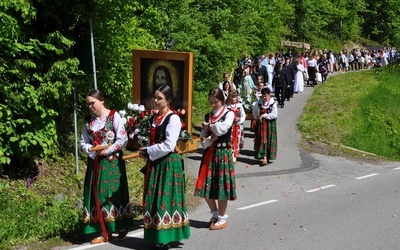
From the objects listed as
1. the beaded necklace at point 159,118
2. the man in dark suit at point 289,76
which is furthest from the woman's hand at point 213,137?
the man in dark suit at point 289,76

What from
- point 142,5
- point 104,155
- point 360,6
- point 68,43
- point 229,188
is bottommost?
point 229,188

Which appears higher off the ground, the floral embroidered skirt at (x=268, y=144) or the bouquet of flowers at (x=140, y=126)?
the bouquet of flowers at (x=140, y=126)

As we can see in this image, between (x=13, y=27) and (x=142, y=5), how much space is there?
4604 mm

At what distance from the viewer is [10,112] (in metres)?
10.8

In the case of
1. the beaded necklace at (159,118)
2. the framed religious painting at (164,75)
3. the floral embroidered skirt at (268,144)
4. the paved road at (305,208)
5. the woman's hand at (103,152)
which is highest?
the framed religious painting at (164,75)

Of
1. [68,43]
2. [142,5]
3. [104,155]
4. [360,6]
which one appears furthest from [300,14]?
[104,155]

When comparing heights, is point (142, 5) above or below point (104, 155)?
above

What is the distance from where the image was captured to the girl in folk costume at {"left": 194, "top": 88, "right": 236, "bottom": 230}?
901 centimetres

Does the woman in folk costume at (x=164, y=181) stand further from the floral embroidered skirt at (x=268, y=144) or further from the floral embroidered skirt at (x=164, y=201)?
the floral embroidered skirt at (x=268, y=144)

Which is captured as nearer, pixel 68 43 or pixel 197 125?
pixel 68 43

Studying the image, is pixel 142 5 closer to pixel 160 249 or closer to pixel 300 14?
pixel 160 249

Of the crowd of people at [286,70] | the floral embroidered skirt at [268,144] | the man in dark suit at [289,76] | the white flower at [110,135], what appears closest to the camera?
the white flower at [110,135]

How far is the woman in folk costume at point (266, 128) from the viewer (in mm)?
15539

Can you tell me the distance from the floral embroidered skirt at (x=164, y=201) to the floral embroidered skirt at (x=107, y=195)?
424 millimetres
